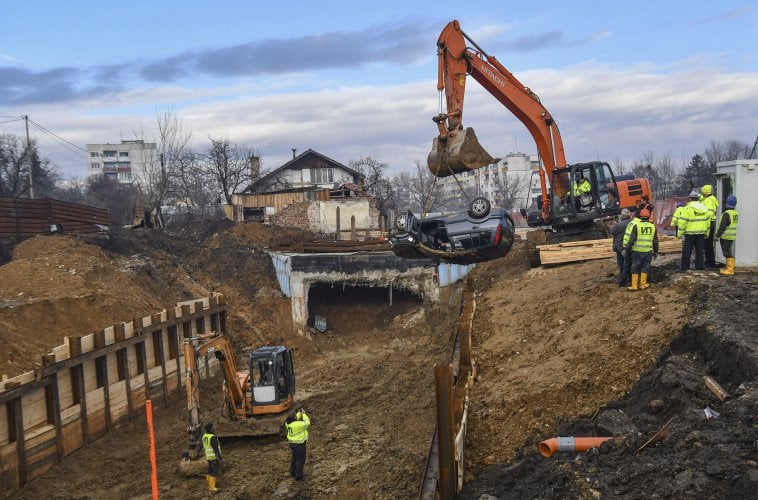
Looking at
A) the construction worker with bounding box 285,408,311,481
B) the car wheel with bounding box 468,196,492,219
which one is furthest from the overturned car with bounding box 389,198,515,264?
the construction worker with bounding box 285,408,311,481

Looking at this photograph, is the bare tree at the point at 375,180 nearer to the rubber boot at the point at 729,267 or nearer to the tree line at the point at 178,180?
the tree line at the point at 178,180

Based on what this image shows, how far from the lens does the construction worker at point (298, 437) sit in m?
11.8

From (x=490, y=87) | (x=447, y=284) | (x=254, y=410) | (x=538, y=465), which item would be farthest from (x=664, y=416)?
(x=447, y=284)

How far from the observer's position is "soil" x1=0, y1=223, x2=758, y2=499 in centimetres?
648

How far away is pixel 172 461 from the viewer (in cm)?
1406

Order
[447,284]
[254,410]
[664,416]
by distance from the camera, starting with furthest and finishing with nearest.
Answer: [447,284]
[254,410]
[664,416]

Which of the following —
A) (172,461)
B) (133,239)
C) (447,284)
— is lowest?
(172,461)

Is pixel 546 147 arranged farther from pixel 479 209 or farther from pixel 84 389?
pixel 84 389

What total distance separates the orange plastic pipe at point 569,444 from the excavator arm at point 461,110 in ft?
23.9

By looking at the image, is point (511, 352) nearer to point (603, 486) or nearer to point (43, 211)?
point (603, 486)

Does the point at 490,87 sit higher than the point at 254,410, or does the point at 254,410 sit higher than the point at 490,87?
the point at 490,87

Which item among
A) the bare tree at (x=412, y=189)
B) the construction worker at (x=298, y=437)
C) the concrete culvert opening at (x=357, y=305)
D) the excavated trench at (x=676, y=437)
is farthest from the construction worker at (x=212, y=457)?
the bare tree at (x=412, y=189)

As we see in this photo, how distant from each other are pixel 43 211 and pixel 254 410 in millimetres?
15477

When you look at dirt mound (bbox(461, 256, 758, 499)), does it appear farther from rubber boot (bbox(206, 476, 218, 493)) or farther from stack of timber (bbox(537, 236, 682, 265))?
rubber boot (bbox(206, 476, 218, 493))
